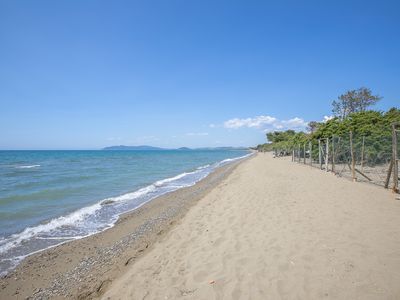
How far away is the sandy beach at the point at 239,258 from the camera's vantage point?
12.6 ft

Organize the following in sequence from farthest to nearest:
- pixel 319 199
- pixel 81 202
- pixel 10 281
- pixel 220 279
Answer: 1. pixel 81 202
2. pixel 319 199
3. pixel 10 281
4. pixel 220 279

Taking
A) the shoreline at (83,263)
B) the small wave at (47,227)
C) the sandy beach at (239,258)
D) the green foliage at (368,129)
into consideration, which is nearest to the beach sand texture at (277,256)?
the sandy beach at (239,258)

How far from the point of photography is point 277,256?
15.5ft

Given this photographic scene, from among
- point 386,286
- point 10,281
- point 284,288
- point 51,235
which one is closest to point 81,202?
point 51,235

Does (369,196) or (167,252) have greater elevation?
(369,196)

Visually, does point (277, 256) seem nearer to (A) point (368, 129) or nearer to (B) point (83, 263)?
(B) point (83, 263)

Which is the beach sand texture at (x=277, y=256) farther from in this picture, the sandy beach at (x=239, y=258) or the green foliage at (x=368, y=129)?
the green foliage at (x=368, y=129)

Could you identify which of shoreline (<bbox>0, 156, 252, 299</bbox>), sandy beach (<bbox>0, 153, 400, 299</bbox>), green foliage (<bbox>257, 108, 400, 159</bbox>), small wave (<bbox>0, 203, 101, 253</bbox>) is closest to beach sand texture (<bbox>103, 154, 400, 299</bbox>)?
sandy beach (<bbox>0, 153, 400, 299</bbox>)

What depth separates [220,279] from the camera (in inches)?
162

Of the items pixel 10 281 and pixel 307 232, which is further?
pixel 307 232

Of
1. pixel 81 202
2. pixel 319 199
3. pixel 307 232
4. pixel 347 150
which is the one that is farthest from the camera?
pixel 347 150

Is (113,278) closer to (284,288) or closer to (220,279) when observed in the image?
(220,279)

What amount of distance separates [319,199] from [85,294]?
7.89 meters

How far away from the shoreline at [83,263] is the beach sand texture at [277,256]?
0.51 metres
